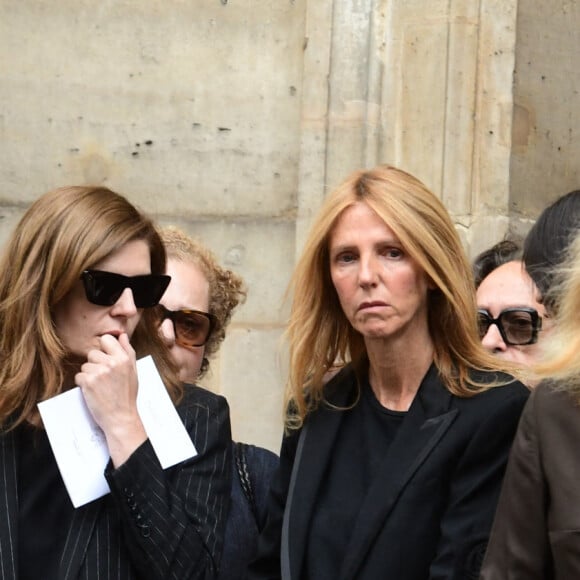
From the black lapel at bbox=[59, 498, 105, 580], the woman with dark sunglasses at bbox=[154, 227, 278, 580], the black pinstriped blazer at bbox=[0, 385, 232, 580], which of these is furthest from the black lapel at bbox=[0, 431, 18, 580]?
the woman with dark sunglasses at bbox=[154, 227, 278, 580]

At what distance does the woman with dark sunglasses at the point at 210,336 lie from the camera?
3170 mm

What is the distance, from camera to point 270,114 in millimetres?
5266

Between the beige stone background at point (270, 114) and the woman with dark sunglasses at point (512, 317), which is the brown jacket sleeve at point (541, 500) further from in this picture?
the beige stone background at point (270, 114)

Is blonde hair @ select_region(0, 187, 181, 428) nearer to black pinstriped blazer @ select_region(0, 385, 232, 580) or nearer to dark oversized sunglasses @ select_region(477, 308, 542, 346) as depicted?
black pinstriped blazer @ select_region(0, 385, 232, 580)

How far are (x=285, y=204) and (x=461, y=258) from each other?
83.8 inches

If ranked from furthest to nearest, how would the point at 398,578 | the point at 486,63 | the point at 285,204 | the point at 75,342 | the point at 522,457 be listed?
the point at 285,204 → the point at 486,63 → the point at 75,342 → the point at 398,578 → the point at 522,457

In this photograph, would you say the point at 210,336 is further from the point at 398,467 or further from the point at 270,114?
the point at 270,114

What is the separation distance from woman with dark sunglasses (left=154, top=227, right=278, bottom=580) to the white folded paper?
0.91 ft

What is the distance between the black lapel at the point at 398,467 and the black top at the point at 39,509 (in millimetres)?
616

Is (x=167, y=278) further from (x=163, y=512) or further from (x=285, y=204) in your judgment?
(x=285, y=204)

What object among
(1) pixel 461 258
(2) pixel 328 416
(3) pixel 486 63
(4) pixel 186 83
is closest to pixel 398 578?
(2) pixel 328 416

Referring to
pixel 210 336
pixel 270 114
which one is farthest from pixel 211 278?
pixel 270 114

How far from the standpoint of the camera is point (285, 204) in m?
5.23

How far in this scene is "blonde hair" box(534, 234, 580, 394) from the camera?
238 centimetres
